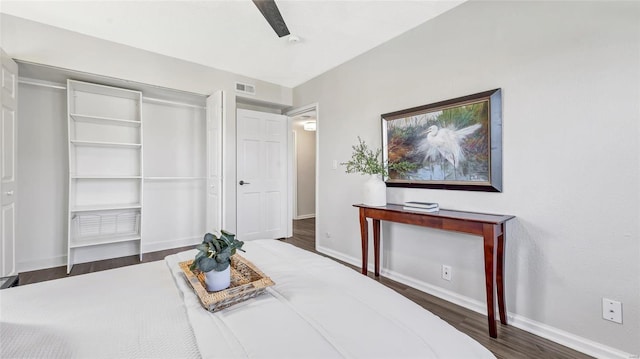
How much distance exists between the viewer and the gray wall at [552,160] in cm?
150

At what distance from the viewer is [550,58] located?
174 cm

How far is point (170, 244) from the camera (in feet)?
12.2

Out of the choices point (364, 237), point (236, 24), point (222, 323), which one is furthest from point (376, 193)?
point (236, 24)

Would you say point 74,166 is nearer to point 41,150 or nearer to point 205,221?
point 41,150

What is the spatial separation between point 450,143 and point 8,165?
382 centimetres

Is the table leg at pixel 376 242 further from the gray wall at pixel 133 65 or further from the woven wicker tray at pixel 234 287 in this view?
the gray wall at pixel 133 65

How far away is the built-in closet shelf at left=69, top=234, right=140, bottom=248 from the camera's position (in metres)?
2.94

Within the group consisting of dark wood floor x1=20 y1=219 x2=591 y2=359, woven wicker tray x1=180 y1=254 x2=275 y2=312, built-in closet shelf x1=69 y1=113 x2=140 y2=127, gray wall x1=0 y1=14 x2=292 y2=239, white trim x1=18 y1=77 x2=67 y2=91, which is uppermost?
gray wall x1=0 y1=14 x2=292 y2=239

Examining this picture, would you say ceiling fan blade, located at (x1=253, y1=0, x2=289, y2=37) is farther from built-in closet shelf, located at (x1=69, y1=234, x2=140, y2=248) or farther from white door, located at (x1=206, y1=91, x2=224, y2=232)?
built-in closet shelf, located at (x1=69, y1=234, x2=140, y2=248)

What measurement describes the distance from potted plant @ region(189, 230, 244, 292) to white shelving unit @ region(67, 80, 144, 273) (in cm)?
277

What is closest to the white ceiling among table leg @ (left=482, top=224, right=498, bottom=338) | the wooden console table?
the wooden console table

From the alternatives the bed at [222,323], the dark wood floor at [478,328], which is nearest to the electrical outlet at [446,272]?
the dark wood floor at [478,328]

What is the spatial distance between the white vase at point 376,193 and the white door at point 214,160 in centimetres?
188

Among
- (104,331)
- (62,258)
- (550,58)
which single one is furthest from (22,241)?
(550,58)
